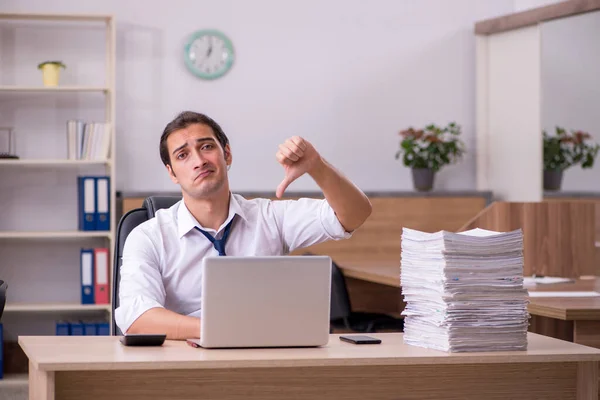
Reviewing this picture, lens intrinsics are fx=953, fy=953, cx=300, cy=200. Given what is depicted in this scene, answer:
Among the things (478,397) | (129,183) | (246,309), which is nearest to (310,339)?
(246,309)

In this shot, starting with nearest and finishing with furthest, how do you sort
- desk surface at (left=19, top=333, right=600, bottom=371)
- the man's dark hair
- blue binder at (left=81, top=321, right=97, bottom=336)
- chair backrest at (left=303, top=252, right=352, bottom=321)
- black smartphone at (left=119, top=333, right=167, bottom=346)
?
desk surface at (left=19, top=333, right=600, bottom=371), black smartphone at (left=119, top=333, right=167, bottom=346), the man's dark hair, chair backrest at (left=303, top=252, right=352, bottom=321), blue binder at (left=81, top=321, right=97, bottom=336)

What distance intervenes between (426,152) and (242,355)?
3941 mm

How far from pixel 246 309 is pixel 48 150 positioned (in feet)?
12.0

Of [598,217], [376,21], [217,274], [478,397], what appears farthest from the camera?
[376,21]

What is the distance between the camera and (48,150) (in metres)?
5.48

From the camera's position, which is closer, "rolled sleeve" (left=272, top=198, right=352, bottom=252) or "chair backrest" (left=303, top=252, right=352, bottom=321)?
"rolled sleeve" (left=272, top=198, right=352, bottom=252)

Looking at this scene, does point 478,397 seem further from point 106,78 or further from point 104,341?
point 106,78

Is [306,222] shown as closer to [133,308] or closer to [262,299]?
[133,308]

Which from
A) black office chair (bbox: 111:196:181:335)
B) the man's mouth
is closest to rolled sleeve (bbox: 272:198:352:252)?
the man's mouth

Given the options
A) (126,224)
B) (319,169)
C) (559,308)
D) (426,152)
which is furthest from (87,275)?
(319,169)

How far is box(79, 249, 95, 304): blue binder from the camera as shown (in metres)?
5.25

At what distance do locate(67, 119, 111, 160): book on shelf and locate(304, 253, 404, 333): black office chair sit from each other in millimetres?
1488

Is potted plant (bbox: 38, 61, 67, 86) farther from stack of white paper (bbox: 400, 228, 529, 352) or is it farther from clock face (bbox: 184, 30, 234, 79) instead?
stack of white paper (bbox: 400, 228, 529, 352)

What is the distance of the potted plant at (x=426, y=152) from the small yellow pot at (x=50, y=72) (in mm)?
2065
